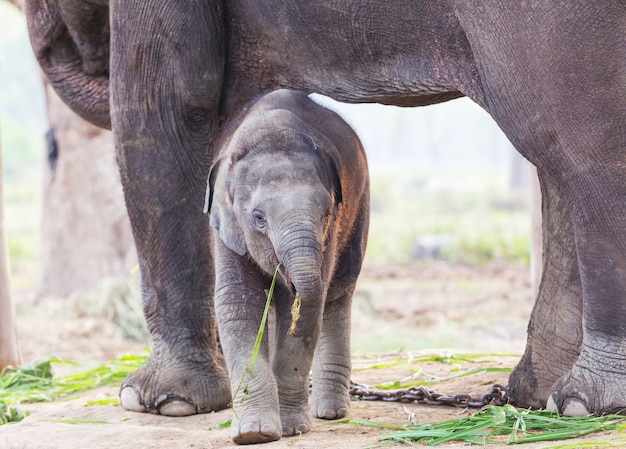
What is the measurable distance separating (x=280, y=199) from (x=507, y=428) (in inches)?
42.4

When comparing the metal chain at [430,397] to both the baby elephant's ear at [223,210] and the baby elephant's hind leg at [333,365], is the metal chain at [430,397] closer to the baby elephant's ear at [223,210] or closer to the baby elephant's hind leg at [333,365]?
the baby elephant's hind leg at [333,365]

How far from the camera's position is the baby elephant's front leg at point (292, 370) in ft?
13.0

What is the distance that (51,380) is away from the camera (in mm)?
5934

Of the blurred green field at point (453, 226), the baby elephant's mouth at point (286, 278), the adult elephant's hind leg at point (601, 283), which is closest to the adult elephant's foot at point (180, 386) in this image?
the baby elephant's mouth at point (286, 278)

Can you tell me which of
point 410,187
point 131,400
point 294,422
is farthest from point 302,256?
point 410,187

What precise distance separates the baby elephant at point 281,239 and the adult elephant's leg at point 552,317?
0.76 meters

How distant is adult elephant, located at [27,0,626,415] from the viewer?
3600 millimetres

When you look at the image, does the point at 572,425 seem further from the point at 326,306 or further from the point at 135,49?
the point at 135,49

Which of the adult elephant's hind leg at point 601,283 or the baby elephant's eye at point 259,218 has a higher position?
the baby elephant's eye at point 259,218

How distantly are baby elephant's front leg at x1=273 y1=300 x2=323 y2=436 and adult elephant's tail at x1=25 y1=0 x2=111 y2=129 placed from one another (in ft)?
6.67

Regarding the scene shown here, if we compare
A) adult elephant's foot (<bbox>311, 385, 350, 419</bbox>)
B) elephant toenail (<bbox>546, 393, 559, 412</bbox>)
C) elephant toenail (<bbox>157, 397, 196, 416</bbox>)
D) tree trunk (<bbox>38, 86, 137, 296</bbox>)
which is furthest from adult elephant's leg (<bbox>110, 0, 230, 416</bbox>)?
tree trunk (<bbox>38, 86, 137, 296</bbox>)

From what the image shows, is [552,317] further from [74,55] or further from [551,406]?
[74,55]

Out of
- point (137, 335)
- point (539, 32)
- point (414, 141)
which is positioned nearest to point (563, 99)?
point (539, 32)

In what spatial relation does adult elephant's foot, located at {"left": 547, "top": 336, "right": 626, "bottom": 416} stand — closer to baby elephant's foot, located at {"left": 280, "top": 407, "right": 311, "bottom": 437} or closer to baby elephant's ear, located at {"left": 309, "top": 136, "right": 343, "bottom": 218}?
baby elephant's foot, located at {"left": 280, "top": 407, "right": 311, "bottom": 437}
